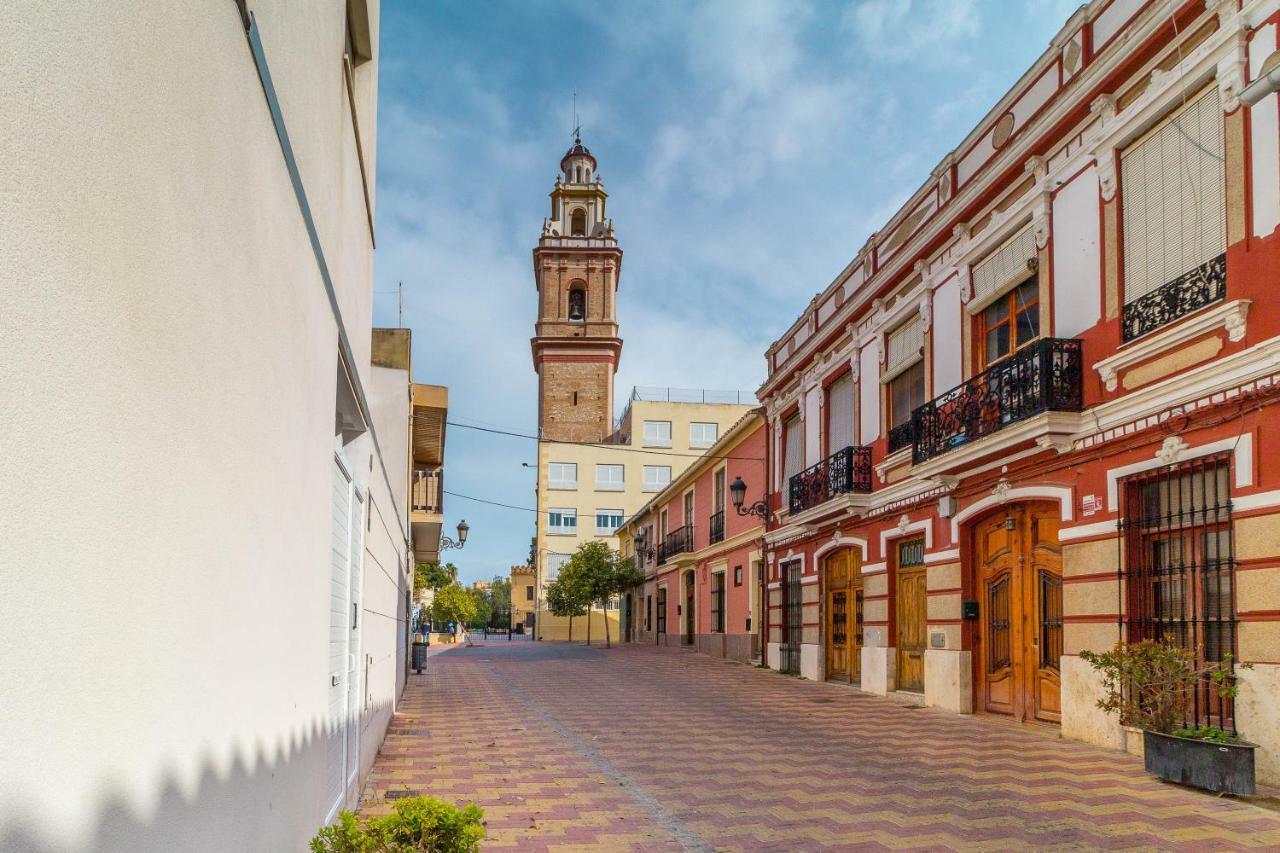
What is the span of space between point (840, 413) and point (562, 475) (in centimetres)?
3590

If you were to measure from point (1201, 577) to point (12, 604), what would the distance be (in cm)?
935

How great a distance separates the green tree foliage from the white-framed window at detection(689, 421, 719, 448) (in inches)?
580

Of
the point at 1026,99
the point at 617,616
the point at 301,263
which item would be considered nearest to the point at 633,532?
the point at 617,616

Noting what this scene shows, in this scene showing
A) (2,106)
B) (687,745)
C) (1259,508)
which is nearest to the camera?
(2,106)

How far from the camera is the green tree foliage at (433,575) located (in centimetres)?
5250

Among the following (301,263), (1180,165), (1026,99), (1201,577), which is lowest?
(1201,577)

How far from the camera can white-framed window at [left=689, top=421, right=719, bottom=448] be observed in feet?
175

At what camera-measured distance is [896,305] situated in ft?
51.6

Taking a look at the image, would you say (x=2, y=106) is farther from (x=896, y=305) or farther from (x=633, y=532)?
(x=633, y=532)

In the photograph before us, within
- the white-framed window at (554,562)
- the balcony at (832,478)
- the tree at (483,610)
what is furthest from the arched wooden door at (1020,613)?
the tree at (483,610)

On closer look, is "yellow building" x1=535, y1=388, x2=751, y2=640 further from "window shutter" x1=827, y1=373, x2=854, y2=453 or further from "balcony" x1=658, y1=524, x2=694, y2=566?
"window shutter" x1=827, y1=373, x2=854, y2=453

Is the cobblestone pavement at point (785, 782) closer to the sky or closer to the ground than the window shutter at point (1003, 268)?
closer to the ground

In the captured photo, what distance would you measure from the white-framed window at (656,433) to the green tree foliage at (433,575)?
12.6 meters

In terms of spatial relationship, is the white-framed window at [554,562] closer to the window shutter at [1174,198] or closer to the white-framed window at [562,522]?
the white-framed window at [562,522]
